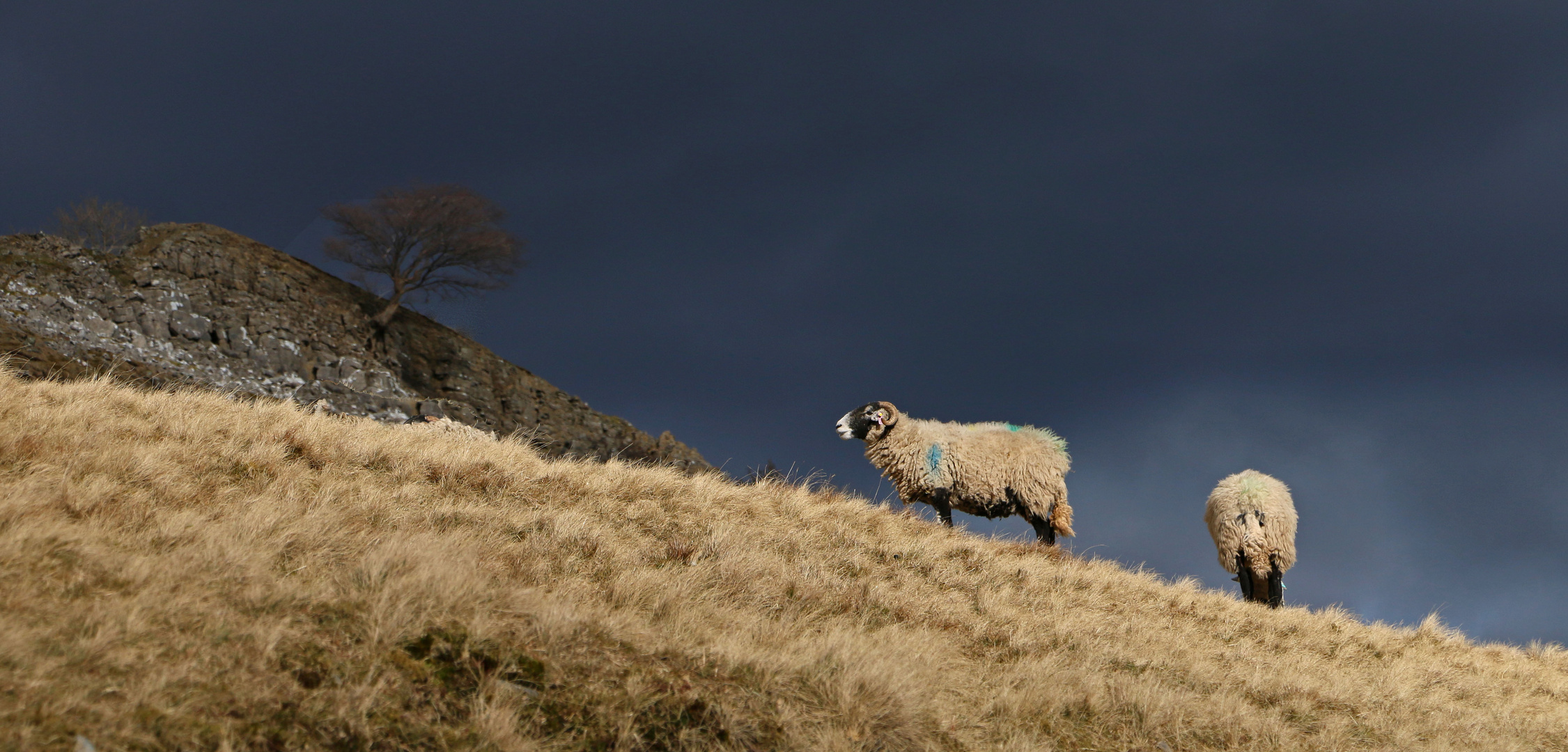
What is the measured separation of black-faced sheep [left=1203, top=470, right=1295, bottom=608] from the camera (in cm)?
1333

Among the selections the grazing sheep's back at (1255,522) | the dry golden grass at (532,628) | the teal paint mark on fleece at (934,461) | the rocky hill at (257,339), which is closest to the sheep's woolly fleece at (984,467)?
the teal paint mark on fleece at (934,461)

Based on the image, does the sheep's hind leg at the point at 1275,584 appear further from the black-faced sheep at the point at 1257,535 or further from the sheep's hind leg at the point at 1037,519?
the sheep's hind leg at the point at 1037,519

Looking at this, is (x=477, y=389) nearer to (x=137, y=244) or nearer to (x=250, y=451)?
(x=137, y=244)

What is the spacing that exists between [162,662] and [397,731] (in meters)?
1.11

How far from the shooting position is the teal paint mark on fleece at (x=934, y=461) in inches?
516

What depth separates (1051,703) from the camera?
5.55 m

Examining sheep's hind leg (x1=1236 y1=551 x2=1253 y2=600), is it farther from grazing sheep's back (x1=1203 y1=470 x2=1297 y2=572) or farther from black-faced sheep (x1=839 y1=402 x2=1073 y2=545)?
black-faced sheep (x1=839 y1=402 x2=1073 y2=545)

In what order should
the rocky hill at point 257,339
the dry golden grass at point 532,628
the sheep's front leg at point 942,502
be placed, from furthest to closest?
the rocky hill at point 257,339
the sheep's front leg at point 942,502
the dry golden grass at point 532,628

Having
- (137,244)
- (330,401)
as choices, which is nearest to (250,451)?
(330,401)

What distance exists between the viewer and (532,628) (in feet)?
15.9

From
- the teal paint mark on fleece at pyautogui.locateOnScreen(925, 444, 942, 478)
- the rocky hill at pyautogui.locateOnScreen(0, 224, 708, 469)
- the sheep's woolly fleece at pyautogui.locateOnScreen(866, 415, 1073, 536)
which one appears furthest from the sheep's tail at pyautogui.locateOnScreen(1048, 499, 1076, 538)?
the rocky hill at pyautogui.locateOnScreen(0, 224, 708, 469)

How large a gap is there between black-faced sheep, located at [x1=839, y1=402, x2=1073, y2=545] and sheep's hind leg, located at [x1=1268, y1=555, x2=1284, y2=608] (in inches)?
125

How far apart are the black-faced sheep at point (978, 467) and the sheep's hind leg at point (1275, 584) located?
3.18 meters

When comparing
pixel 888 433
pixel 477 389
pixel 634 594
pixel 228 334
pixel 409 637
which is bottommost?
pixel 409 637
